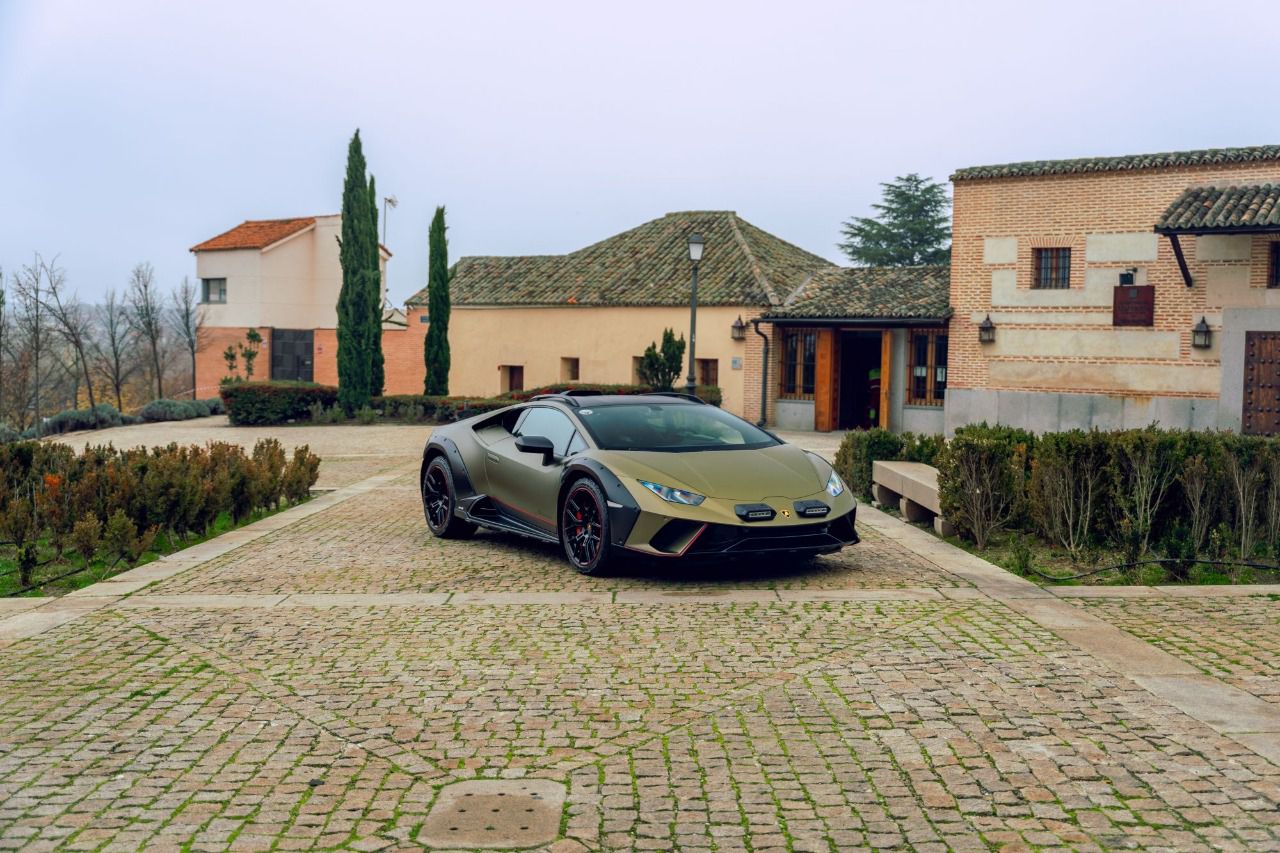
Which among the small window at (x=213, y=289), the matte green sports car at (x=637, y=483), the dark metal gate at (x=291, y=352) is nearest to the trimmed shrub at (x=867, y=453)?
the matte green sports car at (x=637, y=483)

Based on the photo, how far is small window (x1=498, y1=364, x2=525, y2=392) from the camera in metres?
41.5

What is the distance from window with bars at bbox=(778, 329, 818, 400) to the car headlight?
25554 mm

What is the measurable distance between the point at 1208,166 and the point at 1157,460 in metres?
19.5

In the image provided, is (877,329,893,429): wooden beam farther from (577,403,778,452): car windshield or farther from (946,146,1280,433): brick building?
(577,403,778,452): car windshield

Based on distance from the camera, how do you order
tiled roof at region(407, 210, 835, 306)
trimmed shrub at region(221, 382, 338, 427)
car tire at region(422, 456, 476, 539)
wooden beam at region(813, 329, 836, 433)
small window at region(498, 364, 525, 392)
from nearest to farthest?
car tire at region(422, 456, 476, 539)
wooden beam at region(813, 329, 836, 433)
trimmed shrub at region(221, 382, 338, 427)
tiled roof at region(407, 210, 835, 306)
small window at region(498, 364, 525, 392)

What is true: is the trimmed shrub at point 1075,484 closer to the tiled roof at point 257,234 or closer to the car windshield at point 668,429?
the car windshield at point 668,429

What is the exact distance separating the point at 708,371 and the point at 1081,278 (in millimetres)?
11509

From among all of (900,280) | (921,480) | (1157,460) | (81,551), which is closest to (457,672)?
(81,551)

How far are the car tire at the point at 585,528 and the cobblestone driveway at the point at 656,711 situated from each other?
228 mm

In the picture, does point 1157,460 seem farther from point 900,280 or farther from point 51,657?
point 900,280

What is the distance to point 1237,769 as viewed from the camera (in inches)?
188

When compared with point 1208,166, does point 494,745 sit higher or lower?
lower

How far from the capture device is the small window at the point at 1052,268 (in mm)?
28359

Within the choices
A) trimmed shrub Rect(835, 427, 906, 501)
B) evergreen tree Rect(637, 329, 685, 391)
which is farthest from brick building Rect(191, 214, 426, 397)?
trimmed shrub Rect(835, 427, 906, 501)
